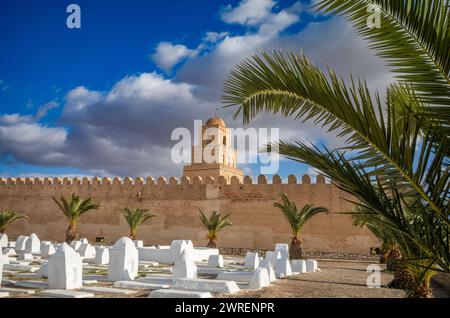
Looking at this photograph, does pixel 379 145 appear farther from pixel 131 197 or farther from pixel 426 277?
pixel 131 197

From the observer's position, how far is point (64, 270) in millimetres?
6566

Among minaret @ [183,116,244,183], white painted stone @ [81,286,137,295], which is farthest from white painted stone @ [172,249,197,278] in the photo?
minaret @ [183,116,244,183]

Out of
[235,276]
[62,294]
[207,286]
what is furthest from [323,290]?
[62,294]

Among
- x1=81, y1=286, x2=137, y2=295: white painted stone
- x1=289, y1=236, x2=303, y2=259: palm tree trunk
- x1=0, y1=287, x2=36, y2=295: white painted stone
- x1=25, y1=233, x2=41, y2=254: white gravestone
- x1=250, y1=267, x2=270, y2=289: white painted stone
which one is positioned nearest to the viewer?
x1=0, y1=287, x2=36, y2=295: white painted stone

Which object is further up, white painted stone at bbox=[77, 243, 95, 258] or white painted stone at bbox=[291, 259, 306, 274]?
white painted stone at bbox=[77, 243, 95, 258]

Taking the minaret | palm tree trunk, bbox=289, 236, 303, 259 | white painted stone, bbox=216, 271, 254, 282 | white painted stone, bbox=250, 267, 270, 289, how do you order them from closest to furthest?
white painted stone, bbox=250, 267, 270, 289 < white painted stone, bbox=216, 271, 254, 282 < palm tree trunk, bbox=289, 236, 303, 259 < the minaret

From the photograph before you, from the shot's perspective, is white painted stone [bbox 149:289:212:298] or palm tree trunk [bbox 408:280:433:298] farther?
white painted stone [bbox 149:289:212:298]

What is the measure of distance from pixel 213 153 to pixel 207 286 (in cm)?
2340

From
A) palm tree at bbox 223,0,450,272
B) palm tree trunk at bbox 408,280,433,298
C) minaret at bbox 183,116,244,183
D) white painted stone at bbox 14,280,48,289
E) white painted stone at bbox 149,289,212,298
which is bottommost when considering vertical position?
white painted stone at bbox 14,280,48,289

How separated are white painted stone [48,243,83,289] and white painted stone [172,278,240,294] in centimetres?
151

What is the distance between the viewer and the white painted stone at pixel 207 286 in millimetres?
6676

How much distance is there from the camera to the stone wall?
781 inches

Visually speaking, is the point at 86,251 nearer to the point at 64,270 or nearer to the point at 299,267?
the point at 299,267

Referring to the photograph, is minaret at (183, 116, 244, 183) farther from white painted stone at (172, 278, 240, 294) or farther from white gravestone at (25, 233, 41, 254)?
white painted stone at (172, 278, 240, 294)
